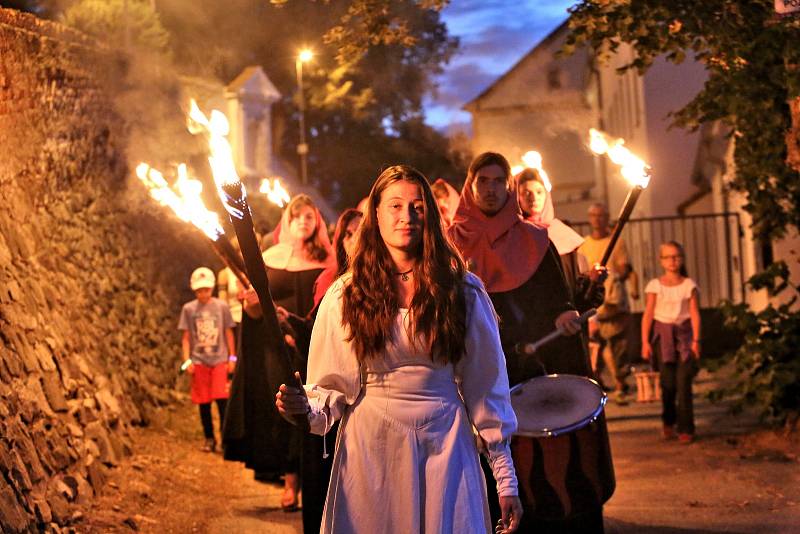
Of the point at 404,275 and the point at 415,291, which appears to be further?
the point at 404,275

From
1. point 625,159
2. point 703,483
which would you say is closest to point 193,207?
point 625,159

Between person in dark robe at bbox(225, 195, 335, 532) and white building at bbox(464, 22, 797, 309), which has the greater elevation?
white building at bbox(464, 22, 797, 309)

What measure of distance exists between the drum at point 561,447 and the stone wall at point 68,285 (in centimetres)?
278

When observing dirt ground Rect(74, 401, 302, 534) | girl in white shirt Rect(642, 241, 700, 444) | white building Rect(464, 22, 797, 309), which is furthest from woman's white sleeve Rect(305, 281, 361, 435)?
girl in white shirt Rect(642, 241, 700, 444)

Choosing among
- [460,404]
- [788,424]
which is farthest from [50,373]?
[788,424]

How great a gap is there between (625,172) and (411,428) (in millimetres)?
3365

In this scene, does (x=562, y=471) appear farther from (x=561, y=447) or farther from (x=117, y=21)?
(x=117, y=21)

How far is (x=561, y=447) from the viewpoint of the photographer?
21.3ft

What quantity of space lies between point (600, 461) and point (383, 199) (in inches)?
101

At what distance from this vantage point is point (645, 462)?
10.9m

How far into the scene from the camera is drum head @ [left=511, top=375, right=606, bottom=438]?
613cm

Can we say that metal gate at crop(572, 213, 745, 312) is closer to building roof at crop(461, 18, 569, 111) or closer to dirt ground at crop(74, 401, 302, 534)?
dirt ground at crop(74, 401, 302, 534)

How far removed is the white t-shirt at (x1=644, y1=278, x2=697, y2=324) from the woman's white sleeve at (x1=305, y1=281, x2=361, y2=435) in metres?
7.92

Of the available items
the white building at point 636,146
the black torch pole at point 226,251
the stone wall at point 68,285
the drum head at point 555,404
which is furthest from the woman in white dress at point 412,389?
the white building at point 636,146
